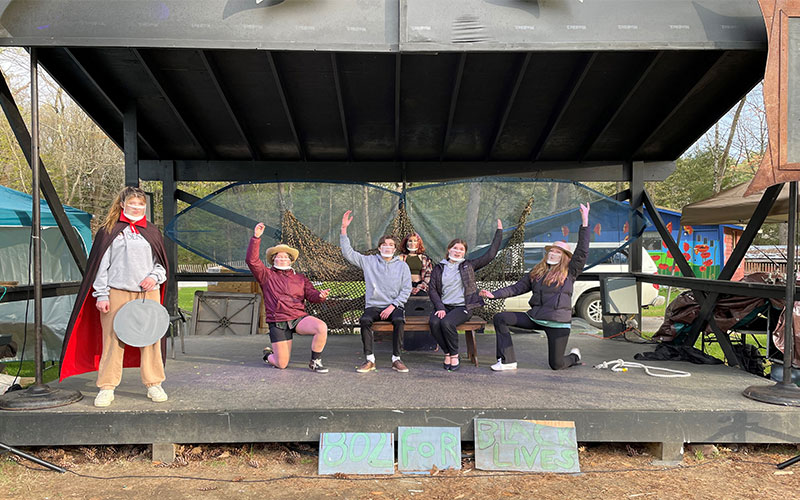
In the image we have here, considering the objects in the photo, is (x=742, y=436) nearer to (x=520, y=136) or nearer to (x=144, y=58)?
(x=520, y=136)

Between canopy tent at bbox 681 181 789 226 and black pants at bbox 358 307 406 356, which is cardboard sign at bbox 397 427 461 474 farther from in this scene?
canopy tent at bbox 681 181 789 226

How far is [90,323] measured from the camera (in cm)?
427

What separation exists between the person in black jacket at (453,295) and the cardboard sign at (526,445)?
4.50ft

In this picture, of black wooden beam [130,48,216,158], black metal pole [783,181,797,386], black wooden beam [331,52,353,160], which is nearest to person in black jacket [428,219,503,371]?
black wooden beam [331,52,353,160]

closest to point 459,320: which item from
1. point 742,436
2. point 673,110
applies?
point 742,436

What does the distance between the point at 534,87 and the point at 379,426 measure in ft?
12.7

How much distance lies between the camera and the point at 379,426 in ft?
12.5

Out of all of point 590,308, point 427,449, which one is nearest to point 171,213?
point 427,449

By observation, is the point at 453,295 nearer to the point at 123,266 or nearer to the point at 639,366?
the point at 639,366

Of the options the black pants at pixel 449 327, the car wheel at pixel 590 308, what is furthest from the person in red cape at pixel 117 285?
the car wheel at pixel 590 308

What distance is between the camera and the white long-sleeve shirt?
3988 mm

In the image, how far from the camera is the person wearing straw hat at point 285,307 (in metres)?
5.03

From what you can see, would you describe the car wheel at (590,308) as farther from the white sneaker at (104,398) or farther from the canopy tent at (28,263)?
the white sneaker at (104,398)

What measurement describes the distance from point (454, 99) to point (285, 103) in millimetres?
1694
